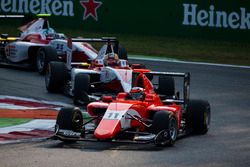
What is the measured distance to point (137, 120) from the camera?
13.8 meters

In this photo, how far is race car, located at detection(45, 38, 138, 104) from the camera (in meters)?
17.3

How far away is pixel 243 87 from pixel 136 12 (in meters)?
9.64

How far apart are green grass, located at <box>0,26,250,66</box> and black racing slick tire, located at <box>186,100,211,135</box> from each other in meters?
12.4

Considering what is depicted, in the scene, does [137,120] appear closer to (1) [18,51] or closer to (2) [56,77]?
(2) [56,77]

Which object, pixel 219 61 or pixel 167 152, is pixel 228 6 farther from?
pixel 167 152

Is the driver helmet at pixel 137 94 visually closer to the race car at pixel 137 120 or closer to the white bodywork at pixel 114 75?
the race car at pixel 137 120

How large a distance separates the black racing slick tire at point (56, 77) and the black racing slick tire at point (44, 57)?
219 centimetres

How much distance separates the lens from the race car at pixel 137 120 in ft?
43.7

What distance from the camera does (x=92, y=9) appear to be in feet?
103

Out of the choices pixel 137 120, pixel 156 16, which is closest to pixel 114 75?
pixel 137 120

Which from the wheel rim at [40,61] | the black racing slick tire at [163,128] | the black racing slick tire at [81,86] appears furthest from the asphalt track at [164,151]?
the wheel rim at [40,61]

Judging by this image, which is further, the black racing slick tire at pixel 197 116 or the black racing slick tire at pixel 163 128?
the black racing slick tire at pixel 197 116

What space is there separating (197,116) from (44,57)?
811cm

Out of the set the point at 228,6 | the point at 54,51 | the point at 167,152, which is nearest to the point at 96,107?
the point at 167,152
